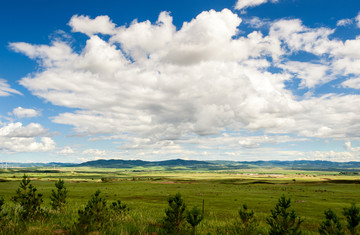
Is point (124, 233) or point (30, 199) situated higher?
point (30, 199)

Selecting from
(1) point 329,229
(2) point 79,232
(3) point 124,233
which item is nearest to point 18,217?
(2) point 79,232

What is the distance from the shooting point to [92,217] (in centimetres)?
1157

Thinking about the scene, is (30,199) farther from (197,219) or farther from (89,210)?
(197,219)

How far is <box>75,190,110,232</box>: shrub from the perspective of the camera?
36.5 ft

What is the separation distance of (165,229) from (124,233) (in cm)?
231

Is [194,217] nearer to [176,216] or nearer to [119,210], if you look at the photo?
[176,216]

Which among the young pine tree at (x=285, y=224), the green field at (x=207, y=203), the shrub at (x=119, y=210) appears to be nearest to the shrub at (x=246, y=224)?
the green field at (x=207, y=203)

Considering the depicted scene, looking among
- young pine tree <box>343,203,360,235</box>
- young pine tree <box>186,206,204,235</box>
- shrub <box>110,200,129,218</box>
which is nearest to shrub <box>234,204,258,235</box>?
young pine tree <box>186,206,204,235</box>

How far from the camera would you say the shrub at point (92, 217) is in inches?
438

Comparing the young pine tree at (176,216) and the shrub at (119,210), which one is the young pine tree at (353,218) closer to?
the young pine tree at (176,216)

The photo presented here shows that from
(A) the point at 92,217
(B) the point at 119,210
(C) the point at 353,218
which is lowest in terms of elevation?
(B) the point at 119,210

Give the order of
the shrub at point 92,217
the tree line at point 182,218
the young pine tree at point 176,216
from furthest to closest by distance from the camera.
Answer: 1. the young pine tree at point 176,216
2. the tree line at point 182,218
3. the shrub at point 92,217

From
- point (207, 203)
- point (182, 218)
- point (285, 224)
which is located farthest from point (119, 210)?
point (207, 203)

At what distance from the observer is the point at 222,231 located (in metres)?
14.8
